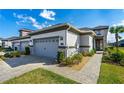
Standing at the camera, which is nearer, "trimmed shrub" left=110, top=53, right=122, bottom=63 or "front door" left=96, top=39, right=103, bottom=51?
"trimmed shrub" left=110, top=53, right=122, bottom=63

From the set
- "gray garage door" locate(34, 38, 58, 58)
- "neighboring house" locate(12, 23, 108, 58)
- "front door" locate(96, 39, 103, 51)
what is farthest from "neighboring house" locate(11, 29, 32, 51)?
"front door" locate(96, 39, 103, 51)

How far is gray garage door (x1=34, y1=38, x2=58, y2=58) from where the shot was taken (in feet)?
39.8

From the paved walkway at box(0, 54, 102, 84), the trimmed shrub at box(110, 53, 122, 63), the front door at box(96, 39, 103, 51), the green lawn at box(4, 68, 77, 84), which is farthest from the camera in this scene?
the front door at box(96, 39, 103, 51)

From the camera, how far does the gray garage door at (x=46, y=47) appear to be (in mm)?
12117

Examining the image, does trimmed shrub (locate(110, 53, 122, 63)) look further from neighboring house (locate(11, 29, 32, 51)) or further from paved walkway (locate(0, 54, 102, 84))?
neighboring house (locate(11, 29, 32, 51))

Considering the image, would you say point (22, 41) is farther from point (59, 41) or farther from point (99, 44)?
point (99, 44)

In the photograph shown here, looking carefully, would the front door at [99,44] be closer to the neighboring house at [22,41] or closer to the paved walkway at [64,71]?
the neighboring house at [22,41]

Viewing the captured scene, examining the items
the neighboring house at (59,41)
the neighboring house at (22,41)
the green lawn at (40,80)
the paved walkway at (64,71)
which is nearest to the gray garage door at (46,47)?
the neighboring house at (59,41)

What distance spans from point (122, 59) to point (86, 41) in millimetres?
5415

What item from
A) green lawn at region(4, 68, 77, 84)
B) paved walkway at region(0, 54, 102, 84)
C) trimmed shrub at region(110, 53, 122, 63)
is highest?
trimmed shrub at region(110, 53, 122, 63)
